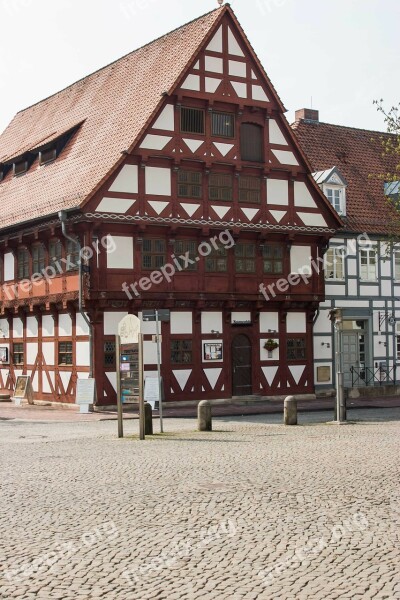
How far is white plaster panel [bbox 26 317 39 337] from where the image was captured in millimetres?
33562

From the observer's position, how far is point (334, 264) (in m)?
36.6

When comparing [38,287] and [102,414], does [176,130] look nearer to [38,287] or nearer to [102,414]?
[38,287]

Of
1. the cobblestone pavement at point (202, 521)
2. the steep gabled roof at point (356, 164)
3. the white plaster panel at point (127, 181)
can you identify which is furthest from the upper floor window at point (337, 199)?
the cobblestone pavement at point (202, 521)

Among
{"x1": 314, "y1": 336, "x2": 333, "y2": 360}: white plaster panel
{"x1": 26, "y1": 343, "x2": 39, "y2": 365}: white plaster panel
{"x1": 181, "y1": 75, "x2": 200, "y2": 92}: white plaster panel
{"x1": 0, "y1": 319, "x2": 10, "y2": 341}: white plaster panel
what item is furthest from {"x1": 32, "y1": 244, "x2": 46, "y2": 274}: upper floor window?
{"x1": 314, "y1": 336, "x2": 333, "y2": 360}: white plaster panel

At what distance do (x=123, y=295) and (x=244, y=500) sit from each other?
18440mm

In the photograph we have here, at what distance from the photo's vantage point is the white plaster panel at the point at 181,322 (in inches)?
1221

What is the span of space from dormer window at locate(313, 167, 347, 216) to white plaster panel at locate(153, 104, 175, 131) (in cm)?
808

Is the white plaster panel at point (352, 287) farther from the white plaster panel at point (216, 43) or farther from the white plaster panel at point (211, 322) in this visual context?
the white plaster panel at point (216, 43)

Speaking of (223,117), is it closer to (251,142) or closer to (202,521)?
(251,142)

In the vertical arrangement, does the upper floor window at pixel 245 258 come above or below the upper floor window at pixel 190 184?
below

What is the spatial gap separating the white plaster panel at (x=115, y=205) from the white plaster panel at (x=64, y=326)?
4080mm

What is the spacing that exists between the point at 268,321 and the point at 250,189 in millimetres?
4819

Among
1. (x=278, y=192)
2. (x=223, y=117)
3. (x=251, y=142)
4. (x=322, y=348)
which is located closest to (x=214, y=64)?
(x=223, y=117)

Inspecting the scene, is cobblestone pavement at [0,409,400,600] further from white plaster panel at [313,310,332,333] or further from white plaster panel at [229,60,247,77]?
white plaster panel at [229,60,247,77]
